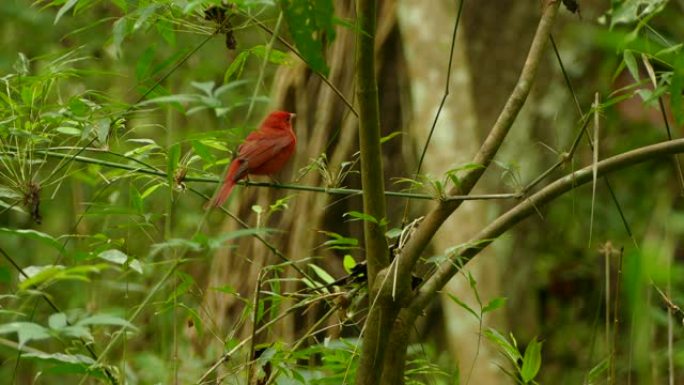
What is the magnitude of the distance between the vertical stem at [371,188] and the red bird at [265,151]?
1172 millimetres

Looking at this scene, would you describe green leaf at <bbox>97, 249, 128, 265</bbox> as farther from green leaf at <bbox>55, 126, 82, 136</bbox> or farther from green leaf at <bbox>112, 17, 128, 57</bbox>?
green leaf at <bbox>112, 17, 128, 57</bbox>

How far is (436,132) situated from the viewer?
4.27 meters

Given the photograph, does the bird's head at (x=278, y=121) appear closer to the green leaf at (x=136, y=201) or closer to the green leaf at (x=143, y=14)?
the green leaf at (x=136, y=201)

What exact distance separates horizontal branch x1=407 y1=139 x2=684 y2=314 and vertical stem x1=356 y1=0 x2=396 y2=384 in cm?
9

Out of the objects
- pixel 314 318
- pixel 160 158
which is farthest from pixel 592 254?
pixel 160 158

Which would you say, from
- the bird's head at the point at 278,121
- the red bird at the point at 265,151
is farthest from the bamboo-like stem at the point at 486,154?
the bird's head at the point at 278,121

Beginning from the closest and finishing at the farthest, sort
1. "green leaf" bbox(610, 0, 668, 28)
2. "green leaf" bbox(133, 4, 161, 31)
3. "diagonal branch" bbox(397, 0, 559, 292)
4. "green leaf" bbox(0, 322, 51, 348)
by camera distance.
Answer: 1. "green leaf" bbox(0, 322, 51, 348)
2. "green leaf" bbox(133, 4, 161, 31)
3. "green leaf" bbox(610, 0, 668, 28)
4. "diagonal branch" bbox(397, 0, 559, 292)

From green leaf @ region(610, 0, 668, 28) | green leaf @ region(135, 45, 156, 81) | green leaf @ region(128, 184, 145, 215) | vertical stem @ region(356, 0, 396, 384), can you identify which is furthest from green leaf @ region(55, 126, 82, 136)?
green leaf @ region(610, 0, 668, 28)

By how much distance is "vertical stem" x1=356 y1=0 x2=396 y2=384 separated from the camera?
1.76 m

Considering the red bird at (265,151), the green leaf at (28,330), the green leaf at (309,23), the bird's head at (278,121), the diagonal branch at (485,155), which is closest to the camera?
the green leaf at (28,330)

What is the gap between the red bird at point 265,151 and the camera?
10.2ft

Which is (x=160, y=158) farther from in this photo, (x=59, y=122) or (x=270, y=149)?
(x=270, y=149)

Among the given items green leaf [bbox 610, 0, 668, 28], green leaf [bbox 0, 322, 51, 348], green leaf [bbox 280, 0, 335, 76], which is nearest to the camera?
green leaf [bbox 0, 322, 51, 348]

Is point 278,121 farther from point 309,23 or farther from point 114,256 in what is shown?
point 309,23
